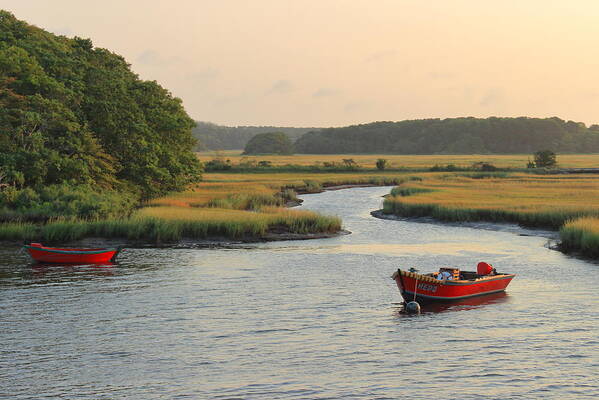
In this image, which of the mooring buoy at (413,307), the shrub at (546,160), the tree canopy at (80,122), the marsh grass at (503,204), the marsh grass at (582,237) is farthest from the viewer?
the shrub at (546,160)

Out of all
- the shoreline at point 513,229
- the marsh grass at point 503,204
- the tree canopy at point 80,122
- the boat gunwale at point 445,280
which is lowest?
the shoreline at point 513,229

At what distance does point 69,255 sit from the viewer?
41.7 meters

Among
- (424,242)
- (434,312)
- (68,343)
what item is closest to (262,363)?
(68,343)

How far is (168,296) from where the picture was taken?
32.3 metres

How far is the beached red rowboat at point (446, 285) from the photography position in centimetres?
3031

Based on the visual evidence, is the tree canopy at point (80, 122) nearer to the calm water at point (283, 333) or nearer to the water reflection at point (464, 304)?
the calm water at point (283, 333)

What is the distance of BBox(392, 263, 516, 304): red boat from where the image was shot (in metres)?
30.3

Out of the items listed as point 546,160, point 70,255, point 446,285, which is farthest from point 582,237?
point 546,160

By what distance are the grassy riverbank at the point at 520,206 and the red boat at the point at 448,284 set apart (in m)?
15.0

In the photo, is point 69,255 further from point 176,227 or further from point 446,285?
point 446,285

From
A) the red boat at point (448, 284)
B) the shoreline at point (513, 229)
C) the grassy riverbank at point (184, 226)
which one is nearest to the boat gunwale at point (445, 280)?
the red boat at point (448, 284)

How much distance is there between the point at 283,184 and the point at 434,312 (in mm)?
87054

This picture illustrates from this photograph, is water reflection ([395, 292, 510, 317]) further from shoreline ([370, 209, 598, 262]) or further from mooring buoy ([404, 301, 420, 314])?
shoreline ([370, 209, 598, 262])

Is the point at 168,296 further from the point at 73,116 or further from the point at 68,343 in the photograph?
the point at 73,116
